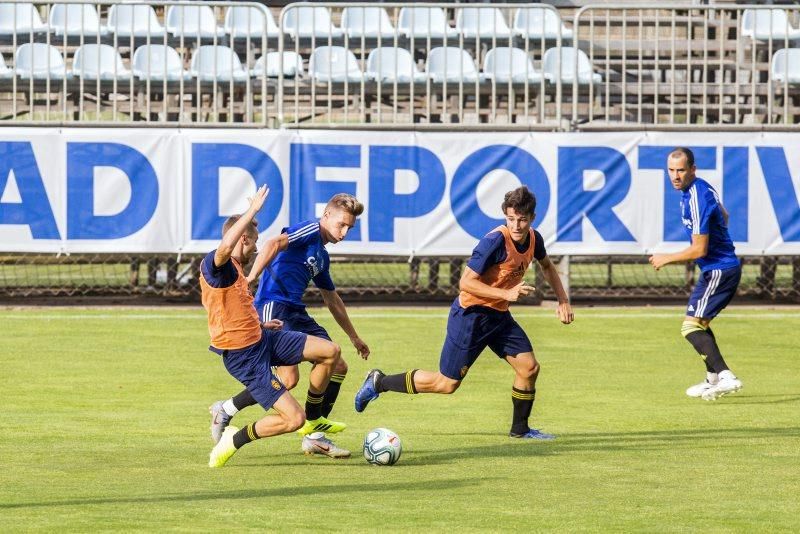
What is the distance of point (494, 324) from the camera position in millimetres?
9664

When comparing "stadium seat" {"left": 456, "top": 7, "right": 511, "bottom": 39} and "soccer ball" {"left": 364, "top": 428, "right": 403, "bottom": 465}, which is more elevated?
"stadium seat" {"left": 456, "top": 7, "right": 511, "bottom": 39}

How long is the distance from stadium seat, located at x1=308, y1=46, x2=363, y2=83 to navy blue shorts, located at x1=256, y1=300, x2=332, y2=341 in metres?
9.29

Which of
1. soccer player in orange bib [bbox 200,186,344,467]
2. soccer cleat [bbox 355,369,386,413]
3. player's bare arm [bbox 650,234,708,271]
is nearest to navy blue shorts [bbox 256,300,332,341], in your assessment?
soccer cleat [bbox 355,369,386,413]

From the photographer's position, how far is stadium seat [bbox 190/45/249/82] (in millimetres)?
18750

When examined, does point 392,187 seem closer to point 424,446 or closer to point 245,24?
point 245,24

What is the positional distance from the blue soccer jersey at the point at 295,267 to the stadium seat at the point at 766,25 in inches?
433

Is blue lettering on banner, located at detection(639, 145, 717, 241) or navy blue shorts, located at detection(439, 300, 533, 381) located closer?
navy blue shorts, located at detection(439, 300, 533, 381)

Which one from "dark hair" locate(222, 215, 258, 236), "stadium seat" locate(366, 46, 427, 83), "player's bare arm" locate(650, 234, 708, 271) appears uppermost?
"stadium seat" locate(366, 46, 427, 83)

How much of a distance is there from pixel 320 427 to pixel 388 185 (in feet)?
29.5

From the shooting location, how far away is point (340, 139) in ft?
58.9

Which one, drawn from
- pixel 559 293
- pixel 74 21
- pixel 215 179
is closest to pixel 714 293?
pixel 559 293

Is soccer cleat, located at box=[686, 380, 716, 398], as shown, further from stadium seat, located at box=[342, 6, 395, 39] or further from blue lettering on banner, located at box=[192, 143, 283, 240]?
stadium seat, located at box=[342, 6, 395, 39]

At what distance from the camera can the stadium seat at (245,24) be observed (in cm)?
1866

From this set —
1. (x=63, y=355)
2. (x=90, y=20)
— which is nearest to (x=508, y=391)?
(x=63, y=355)
